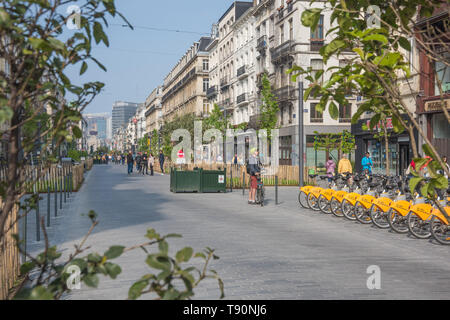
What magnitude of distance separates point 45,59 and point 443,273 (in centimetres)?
618

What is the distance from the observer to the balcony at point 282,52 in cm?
4461

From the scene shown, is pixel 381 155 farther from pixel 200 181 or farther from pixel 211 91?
pixel 211 91

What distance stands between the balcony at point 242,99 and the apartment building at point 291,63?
20.2 feet

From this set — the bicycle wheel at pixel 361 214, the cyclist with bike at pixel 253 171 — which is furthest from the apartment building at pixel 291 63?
the bicycle wheel at pixel 361 214

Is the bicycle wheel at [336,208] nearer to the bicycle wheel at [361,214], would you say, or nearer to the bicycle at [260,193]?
the bicycle wheel at [361,214]

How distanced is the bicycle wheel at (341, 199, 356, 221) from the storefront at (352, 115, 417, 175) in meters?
15.0

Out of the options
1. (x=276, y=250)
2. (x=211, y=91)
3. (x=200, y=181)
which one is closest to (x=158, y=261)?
(x=276, y=250)

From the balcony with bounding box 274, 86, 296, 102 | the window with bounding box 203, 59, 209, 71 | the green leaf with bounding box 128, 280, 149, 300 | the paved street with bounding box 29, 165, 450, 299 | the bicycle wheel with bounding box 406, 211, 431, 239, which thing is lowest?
the paved street with bounding box 29, 165, 450, 299

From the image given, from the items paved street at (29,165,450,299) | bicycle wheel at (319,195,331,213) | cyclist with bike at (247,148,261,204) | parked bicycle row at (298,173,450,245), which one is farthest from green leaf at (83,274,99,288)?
cyclist with bike at (247,148,261,204)

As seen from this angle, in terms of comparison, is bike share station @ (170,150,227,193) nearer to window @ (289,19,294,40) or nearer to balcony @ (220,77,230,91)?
window @ (289,19,294,40)

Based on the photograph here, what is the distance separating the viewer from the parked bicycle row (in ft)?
31.5

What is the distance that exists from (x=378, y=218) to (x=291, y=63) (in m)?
34.1

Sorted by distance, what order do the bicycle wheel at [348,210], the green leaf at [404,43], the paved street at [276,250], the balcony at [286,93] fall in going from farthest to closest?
the balcony at [286,93] → the bicycle wheel at [348,210] → the paved street at [276,250] → the green leaf at [404,43]
